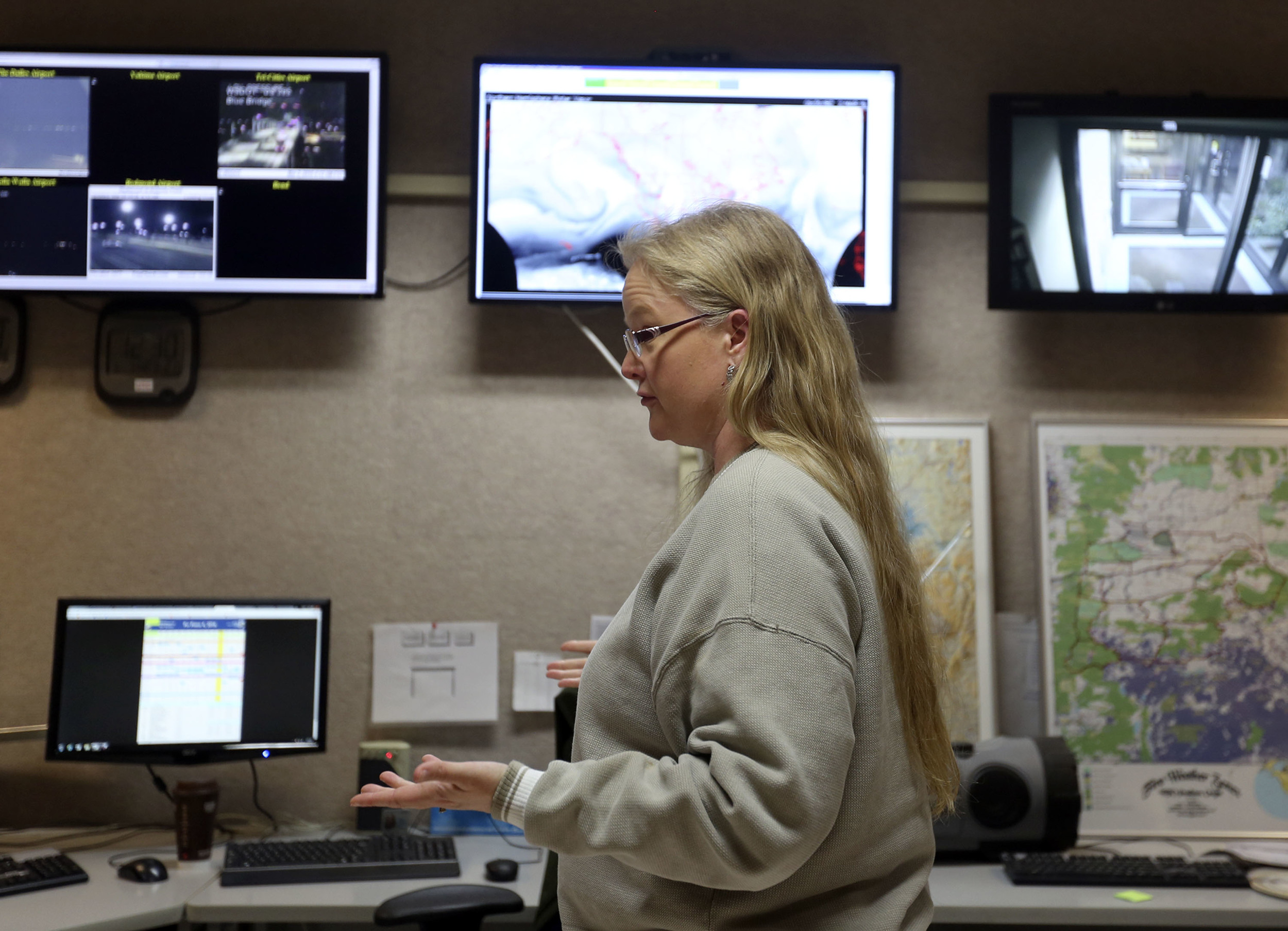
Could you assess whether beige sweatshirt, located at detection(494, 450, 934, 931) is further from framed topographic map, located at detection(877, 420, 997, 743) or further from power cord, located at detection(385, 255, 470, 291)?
power cord, located at detection(385, 255, 470, 291)

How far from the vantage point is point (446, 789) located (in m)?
1.04

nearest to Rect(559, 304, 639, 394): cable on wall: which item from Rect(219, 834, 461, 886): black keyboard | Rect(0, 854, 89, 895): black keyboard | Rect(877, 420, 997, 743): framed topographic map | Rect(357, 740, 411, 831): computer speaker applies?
Rect(877, 420, 997, 743): framed topographic map

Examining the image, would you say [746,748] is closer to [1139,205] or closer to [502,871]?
[502,871]

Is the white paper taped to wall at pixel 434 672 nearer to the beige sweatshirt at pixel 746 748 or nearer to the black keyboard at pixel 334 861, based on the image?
the black keyboard at pixel 334 861

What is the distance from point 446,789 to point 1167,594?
1.98 m

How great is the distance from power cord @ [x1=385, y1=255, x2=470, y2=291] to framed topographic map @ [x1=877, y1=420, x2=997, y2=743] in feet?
3.53

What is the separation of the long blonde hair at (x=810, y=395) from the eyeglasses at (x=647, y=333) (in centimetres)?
2

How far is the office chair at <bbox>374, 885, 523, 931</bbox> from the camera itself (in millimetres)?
1657

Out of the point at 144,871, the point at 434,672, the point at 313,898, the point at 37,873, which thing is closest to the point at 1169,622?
the point at 434,672

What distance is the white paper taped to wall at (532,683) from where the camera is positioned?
8.05 feet

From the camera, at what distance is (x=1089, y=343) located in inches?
101

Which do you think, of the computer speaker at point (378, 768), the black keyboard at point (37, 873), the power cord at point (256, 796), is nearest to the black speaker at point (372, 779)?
the computer speaker at point (378, 768)

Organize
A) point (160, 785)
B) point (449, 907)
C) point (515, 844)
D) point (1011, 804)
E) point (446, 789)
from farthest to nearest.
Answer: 1. point (160, 785)
2. point (515, 844)
3. point (1011, 804)
4. point (449, 907)
5. point (446, 789)

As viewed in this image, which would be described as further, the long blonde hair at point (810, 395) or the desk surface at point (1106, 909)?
the desk surface at point (1106, 909)
